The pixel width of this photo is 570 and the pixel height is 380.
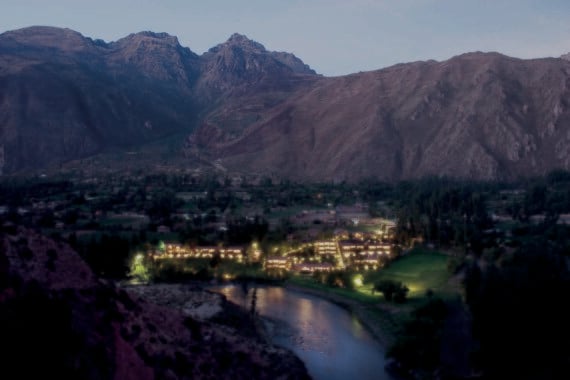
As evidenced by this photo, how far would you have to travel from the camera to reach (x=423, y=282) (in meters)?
42.7

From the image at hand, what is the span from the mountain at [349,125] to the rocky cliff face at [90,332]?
304 feet

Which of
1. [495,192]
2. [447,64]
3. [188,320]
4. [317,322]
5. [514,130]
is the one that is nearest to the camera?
[188,320]

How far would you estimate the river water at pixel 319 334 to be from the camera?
1112 inches

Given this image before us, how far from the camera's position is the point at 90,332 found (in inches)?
671

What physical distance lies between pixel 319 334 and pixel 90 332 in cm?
1760

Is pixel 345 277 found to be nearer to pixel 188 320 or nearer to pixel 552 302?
pixel 552 302

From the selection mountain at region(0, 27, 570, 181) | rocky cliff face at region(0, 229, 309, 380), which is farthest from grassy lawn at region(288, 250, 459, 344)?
mountain at region(0, 27, 570, 181)

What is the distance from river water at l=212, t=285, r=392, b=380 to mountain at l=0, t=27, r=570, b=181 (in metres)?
73.9

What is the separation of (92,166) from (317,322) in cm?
10196

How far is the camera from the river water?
1112 inches

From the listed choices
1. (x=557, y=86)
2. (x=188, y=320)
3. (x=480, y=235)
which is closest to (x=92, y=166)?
(x=557, y=86)

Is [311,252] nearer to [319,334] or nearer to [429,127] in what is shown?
[319,334]

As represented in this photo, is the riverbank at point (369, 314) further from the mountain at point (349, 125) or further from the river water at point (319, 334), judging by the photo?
the mountain at point (349, 125)

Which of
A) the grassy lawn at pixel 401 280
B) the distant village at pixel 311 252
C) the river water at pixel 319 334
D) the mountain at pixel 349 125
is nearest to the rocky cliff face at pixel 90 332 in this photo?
the river water at pixel 319 334
